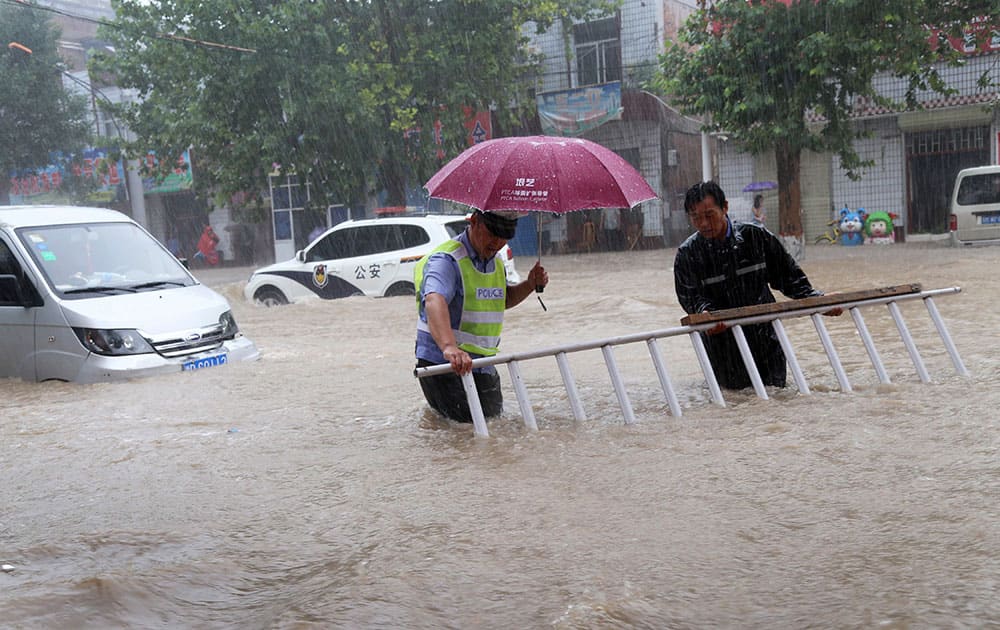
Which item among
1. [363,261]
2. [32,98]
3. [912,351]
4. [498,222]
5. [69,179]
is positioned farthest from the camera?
[69,179]

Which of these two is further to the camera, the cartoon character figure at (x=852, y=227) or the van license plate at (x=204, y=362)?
the cartoon character figure at (x=852, y=227)

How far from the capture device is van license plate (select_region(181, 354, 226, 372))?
26.8 ft

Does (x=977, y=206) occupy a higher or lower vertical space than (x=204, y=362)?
higher

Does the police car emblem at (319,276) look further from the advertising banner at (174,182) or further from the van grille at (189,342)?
the advertising banner at (174,182)

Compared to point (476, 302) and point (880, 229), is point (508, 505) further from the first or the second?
point (880, 229)

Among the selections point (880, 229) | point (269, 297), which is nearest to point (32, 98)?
point (269, 297)

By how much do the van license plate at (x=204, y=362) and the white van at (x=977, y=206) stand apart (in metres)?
15.2

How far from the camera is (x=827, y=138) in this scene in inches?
669

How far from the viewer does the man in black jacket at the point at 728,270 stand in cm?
573

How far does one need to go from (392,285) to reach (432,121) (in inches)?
353

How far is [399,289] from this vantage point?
47.3ft

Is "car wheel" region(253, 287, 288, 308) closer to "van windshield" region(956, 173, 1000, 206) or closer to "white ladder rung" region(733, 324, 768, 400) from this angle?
"white ladder rung" region(733, 324, 768, 400)

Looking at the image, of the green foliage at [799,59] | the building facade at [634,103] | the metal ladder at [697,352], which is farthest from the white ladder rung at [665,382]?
the building facade at [634,103]

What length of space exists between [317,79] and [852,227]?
1230cm
